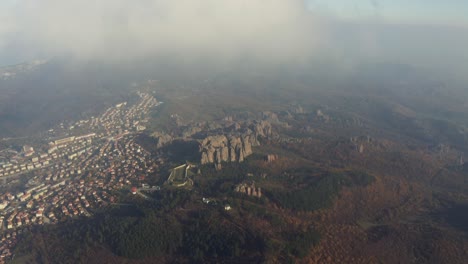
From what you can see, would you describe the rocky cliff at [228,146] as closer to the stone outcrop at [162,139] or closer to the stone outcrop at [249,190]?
the stone outcrop at [162,139]

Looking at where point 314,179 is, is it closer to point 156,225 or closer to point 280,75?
point 156,225

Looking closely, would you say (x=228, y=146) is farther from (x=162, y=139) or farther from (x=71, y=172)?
(x=71, y=172)

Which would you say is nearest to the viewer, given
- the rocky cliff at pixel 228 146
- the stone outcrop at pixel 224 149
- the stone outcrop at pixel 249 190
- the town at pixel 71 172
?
the town at pixel 71 172

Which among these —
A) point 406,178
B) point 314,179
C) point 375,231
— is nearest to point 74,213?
point 314,179

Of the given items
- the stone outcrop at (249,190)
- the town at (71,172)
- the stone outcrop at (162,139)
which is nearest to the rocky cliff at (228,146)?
the town at (71,172)

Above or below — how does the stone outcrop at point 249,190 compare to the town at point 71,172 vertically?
above

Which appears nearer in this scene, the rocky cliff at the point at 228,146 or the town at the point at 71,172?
the town at the point at 71,172

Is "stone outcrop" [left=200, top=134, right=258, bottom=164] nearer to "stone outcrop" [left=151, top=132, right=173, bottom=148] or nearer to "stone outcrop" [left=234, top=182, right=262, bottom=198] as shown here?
"stone outcrop" [left=151, top=132, right=173, bottom=148]

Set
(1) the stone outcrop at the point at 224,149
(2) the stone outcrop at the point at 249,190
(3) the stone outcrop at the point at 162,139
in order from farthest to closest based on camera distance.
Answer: (3) the stone outcrop at the point at 162,139
(1) the stone outcrop at the point at 224,149
(2) the stone outcrop at the point at 249,190

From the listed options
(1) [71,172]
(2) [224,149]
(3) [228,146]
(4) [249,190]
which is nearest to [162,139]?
(3) [228,146]
